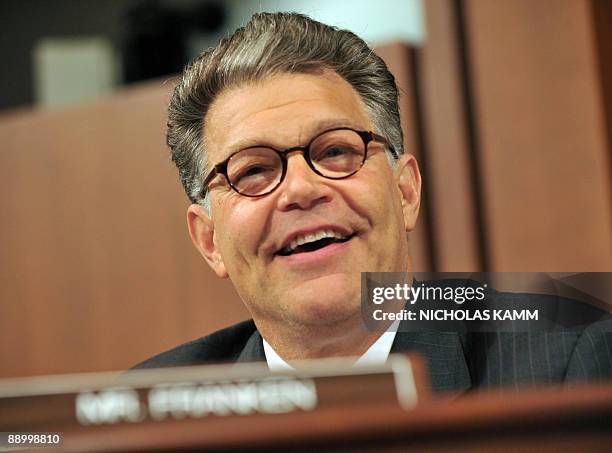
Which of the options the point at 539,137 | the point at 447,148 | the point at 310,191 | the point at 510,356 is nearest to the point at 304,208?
the point at 310,191

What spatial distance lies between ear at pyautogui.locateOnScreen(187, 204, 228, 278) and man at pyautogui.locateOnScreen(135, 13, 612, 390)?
0.9 inches

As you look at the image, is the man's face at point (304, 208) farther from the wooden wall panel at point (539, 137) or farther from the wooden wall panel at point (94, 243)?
the wooden wall panel at point (539, 137)

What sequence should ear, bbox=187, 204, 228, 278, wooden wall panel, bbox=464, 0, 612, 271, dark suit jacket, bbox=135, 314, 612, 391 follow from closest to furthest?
1. dark suit jacket, bbox=135, 314, 612, 391
2. ear, bbox=187, 204, 228, 278
3. wooden wall panel, bbox=464, 0, 612, 271

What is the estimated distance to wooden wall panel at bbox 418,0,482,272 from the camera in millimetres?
1305

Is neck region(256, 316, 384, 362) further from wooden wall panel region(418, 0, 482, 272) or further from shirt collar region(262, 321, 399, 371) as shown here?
wooden wall panel region(418, 0, 482, 272)

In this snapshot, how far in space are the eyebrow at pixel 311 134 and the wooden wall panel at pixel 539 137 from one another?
51cm

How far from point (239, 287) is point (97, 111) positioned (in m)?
0.69

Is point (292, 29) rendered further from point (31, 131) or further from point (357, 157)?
point (31, 131)

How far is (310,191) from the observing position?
89 centimetres

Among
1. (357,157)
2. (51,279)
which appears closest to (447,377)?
(357,157)

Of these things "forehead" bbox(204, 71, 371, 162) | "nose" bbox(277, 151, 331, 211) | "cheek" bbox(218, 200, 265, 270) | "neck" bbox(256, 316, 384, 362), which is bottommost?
"neck" bbox(256, 316, 384, 362)

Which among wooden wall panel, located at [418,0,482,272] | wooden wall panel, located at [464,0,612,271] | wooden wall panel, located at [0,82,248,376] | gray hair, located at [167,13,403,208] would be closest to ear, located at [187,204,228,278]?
gray hair, located at [167,13,403,208]

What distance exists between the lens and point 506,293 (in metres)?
0.88

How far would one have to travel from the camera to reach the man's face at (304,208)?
891 mm
